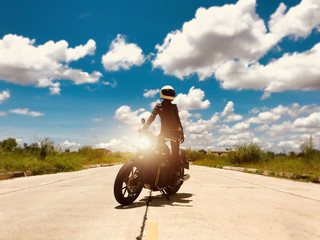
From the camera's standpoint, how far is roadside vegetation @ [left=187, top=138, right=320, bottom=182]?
11.3 meters

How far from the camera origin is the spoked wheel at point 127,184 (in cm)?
452

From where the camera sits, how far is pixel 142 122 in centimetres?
483

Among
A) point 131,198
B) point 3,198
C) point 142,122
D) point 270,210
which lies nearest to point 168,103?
point 142,122

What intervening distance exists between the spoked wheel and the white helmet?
1.61 meters

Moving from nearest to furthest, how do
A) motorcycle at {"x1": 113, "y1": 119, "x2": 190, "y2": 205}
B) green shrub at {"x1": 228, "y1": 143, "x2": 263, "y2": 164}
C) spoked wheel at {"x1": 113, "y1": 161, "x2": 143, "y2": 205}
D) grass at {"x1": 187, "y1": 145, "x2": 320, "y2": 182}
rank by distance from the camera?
spoked wheel at {"x1": 113, "y1": 161, "x2": 143, "y2": 205}
motorcycle at {"x1": 113, "y1": 119, "x2": 190, "y2": 205}
grass at {"x1": 187, "y1": 145, "x2": 320, "y2": 182}
green shrub at {"x1": 228, "y1": 143, "x2": 263, "y2": 164}

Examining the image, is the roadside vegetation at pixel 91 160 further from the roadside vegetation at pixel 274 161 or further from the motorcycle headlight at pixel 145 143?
the motorcycle headlight at pixel 145 143

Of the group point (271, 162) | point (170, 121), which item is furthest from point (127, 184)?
point (271, 162)

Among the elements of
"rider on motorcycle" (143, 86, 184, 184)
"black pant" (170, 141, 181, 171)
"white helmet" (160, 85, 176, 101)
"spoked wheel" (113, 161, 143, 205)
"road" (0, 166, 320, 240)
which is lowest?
"road" (0, 166, 320, 240)

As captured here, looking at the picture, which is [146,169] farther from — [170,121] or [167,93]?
[167,93]

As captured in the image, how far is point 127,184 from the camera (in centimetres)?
473

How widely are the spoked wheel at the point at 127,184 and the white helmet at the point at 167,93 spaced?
1.61 meters

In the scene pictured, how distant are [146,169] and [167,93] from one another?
1669mm

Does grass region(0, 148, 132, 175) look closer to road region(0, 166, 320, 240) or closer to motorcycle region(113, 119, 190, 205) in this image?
road region(0, 166, 320, 240)

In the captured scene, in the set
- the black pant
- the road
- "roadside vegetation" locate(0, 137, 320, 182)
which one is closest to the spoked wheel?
the road
